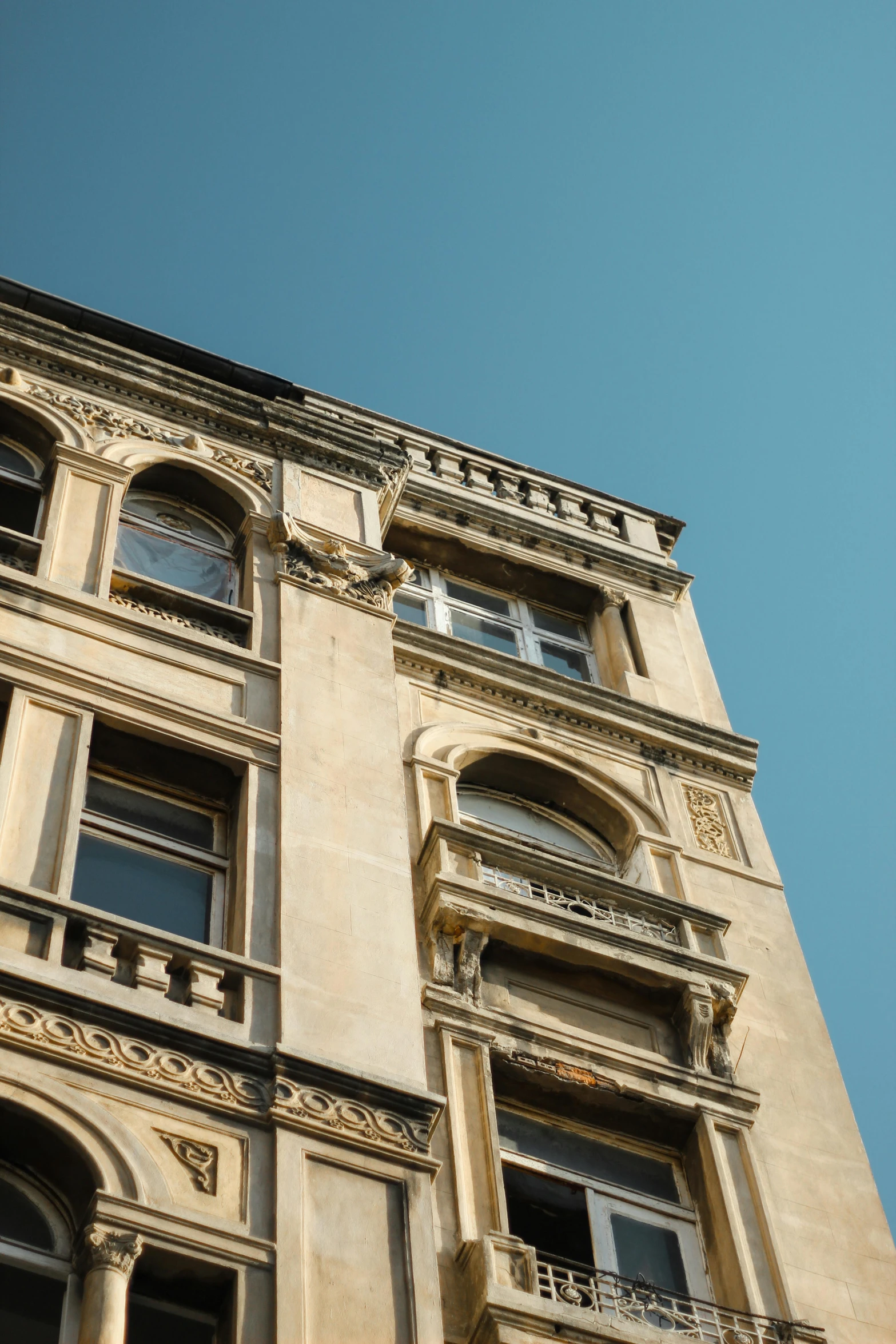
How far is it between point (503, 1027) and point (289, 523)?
6564 mm

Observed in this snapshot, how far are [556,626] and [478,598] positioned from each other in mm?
1147

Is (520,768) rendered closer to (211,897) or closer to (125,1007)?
(211,897)

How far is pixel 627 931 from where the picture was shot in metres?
18.8

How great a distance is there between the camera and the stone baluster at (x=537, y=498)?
28.5 m

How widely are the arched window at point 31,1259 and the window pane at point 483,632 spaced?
13740 millimetres

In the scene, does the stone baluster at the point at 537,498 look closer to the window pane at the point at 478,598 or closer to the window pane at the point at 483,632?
the window pane at the point at 478,598

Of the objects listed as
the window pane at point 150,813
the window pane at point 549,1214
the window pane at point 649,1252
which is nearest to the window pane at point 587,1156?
the window pane at point 549,1214

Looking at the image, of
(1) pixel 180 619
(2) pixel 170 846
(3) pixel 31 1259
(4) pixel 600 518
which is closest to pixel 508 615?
(4) pixel 600 518

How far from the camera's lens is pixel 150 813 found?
1670cm

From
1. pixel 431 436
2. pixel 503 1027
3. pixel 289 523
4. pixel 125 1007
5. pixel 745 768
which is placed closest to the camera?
pixel 125 1007

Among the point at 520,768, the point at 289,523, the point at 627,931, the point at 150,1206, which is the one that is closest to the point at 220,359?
the point at 289,523

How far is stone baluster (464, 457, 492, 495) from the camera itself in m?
28.3

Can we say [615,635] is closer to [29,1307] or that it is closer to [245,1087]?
[245,1087]

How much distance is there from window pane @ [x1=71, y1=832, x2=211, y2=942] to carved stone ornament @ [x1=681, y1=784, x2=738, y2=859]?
763 cm
